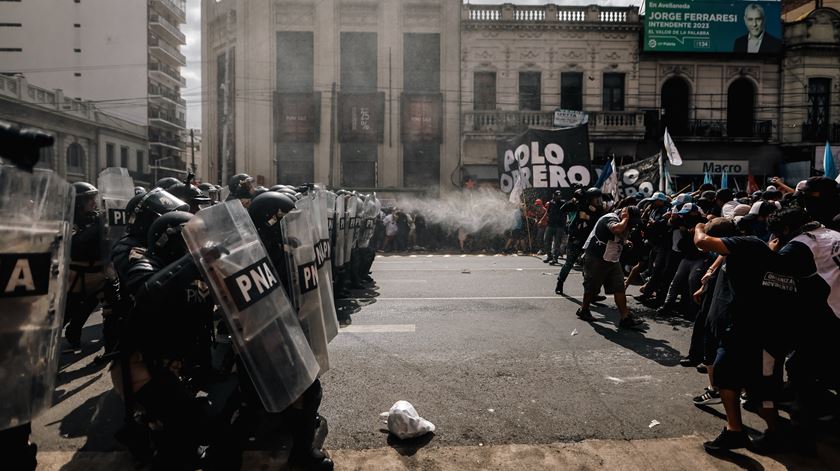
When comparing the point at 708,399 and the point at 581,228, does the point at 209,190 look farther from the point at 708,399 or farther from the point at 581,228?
the point at 708,399

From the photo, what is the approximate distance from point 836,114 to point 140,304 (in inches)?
1304

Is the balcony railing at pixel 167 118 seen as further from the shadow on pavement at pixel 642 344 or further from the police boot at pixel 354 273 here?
the shadow on pavement at pixel 642 344

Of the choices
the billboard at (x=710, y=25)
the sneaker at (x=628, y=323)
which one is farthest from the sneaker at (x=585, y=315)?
the billboard at (x=710, y=25)

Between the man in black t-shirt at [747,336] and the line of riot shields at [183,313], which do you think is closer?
the line of riot shields at [183,313]

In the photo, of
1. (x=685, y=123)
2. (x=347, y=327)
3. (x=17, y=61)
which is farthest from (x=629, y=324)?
(x=17, y=61)

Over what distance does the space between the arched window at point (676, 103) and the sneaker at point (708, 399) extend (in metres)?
25.2

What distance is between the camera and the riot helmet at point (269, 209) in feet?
11.1

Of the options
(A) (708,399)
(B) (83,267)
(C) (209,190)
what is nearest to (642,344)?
(A) (708,399)

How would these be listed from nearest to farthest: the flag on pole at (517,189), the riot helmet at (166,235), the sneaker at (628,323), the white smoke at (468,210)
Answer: the riot helmet at (166,235), the sneaker at (628,323), the flag on pole at (517,189), the white smoke at (468,210)

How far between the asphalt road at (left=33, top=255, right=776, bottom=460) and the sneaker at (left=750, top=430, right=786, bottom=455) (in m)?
0.36

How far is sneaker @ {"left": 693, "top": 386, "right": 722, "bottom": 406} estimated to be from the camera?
174 inches

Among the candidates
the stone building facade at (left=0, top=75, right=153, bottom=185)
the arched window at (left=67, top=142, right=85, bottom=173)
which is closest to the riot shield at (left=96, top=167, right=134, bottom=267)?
the stone building facade at (left=0, top=75, right=153, bottom=185)

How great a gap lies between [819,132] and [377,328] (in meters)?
28.9

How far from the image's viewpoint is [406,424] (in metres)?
3.73
